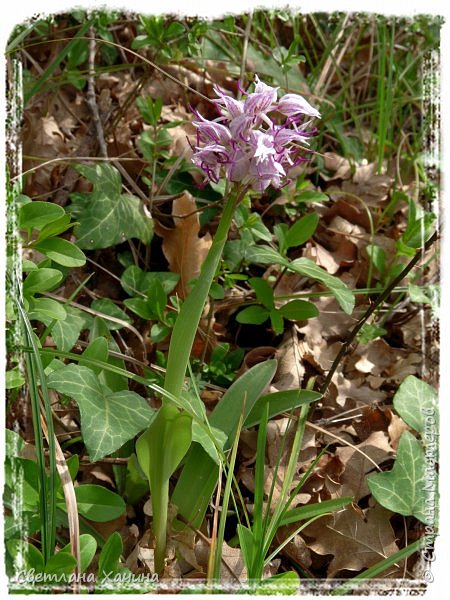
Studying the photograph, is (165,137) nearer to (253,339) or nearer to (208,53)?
(208,53)

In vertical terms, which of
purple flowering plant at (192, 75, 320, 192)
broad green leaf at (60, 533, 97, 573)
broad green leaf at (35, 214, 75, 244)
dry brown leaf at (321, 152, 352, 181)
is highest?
dry brown leaf at (321, 152, 352, 181)

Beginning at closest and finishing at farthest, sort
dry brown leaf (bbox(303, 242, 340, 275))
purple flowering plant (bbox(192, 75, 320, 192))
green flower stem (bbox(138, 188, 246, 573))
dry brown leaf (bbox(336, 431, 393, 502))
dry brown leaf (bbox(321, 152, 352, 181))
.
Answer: purple flowering plant (bbox(192, 75, 320, 192)) → green flower stem (bbox(138, 188, 246, 573)) → dry brown leaf (bbox(336, 431, 393, 502)) → dry brown leaf (bbox(303, 242, 340, 275)) → dry brown leaf (bbox(321, 152, 352, 181))

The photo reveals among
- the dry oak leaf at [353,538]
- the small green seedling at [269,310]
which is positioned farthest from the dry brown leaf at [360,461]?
the small green seedling at [269,310]

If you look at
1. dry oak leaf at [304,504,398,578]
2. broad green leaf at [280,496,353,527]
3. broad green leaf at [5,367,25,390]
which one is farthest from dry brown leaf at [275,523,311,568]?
broad green leaf at [5,367,25,390]

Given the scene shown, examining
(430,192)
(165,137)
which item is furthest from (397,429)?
(165,137)

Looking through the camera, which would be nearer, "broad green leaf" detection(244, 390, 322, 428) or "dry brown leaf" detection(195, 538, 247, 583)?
"dry brown leaf" detection(195, 538, 247, 583)

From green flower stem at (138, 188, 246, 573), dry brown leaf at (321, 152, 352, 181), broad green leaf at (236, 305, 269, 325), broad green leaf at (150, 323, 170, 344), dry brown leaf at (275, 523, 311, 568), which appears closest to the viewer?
green flower stem at (138, 188, 246, 573)

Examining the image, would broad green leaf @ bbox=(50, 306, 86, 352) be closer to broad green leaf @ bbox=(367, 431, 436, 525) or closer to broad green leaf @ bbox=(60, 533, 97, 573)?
broad green leaf @ bbox=(60, 533, 97, 573)
